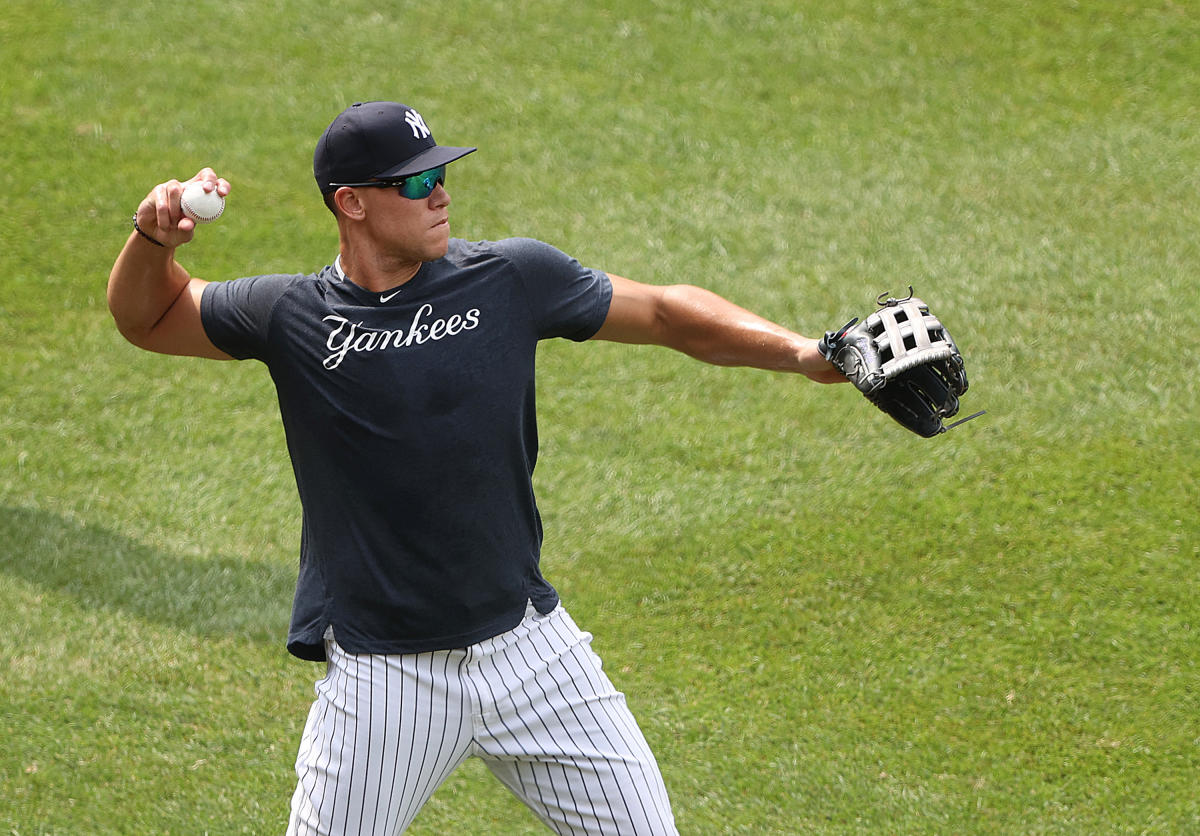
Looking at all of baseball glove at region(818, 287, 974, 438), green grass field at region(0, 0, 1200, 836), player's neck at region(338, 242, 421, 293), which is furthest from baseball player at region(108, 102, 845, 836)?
green grass field at region(0, 0, 1200, 836)

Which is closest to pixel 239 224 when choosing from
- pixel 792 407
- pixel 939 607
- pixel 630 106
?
pixel 630 106

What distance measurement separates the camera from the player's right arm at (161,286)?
3.42m

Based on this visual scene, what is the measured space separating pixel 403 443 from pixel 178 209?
755 millimetres

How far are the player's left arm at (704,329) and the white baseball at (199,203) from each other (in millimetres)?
1035

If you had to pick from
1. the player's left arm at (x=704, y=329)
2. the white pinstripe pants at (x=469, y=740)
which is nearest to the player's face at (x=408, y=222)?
the player's left arm at (x=704, y=329)

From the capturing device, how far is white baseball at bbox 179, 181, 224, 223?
3381mm

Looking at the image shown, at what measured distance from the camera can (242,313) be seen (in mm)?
3678

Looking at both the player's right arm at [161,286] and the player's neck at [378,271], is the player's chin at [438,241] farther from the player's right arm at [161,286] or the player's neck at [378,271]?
the player's right arm at [161,286]

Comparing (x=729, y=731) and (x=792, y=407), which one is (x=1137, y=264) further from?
(x=729, y=731)

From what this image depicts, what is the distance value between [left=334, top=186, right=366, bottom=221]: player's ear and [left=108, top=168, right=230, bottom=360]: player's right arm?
279 millimetres

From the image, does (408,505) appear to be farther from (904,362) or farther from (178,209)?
(904,362)

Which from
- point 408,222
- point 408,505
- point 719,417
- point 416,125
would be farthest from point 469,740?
point 719,417

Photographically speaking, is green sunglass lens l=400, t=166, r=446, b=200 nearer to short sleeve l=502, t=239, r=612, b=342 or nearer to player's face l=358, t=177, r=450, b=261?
player's face l=358, t=177, r=450, b=261

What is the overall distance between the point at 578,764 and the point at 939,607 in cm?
265
